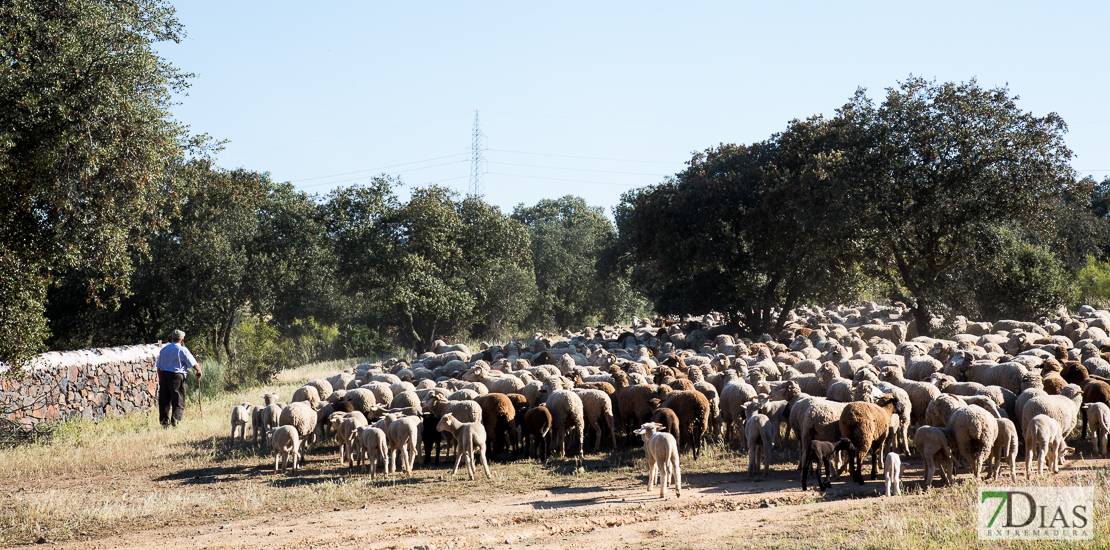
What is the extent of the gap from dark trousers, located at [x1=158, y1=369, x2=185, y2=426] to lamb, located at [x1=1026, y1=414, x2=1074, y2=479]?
16.9 meters

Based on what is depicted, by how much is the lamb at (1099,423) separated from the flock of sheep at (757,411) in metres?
0.02

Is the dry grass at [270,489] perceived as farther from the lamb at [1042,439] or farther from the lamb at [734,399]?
the lamb at [734,399]

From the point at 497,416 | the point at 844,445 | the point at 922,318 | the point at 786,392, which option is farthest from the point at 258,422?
the point at 922,318

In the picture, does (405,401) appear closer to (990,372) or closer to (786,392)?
(786,392)

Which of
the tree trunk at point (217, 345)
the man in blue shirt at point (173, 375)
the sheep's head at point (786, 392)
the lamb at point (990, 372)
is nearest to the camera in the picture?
the sheep's head at point (786, 392)

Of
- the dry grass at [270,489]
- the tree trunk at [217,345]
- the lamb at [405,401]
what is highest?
the tree trunk at [217,345]

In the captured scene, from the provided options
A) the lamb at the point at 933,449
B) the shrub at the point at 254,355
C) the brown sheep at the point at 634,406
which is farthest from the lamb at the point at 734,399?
the shrub at the point at 254,355

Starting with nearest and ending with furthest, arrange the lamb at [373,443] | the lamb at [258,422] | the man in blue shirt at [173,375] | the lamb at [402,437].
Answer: the lamb at [373,443]
the lamb at [402,437]
the lamb at [258,422]
the man in blue shirt at [173,375]

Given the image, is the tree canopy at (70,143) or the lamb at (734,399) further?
the lamb at (734,399)

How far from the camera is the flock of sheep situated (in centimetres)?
1046

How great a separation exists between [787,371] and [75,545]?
1342 cm

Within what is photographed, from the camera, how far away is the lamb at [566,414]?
13961 millimetres

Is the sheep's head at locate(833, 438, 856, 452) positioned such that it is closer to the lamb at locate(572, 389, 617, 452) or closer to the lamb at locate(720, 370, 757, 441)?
the lamb at locate(720, 370, 757, 441)

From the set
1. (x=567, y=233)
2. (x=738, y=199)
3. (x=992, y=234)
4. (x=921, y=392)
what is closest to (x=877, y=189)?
(x=992, y=234)
